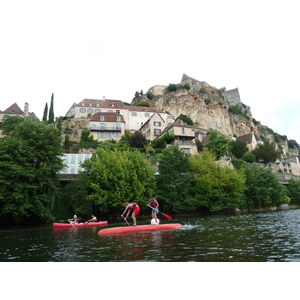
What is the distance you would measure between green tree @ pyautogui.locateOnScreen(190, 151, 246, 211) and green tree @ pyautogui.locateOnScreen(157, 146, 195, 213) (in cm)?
186

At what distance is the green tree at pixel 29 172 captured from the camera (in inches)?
966

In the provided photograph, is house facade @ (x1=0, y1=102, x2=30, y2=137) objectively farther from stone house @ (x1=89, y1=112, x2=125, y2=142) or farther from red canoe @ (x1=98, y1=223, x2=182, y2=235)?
red canoe @ (x1=98, y1=223, x2=182, y2=235)

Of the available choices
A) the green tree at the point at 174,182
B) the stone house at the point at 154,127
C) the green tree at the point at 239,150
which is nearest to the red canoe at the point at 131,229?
the green tree at the point at 174,182

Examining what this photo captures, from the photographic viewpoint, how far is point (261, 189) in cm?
4303

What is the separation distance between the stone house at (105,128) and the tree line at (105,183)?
18546mm

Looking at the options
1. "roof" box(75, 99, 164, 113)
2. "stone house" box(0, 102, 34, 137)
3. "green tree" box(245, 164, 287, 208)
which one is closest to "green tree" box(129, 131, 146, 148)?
"roof" box(75, 99, 164, 113)

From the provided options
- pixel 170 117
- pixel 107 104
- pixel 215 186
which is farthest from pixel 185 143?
pixel 107 104

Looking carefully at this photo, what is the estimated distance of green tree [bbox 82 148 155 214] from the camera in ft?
98.3

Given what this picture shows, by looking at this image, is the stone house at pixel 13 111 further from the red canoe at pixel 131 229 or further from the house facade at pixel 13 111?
the red canoe at pixel 131 229

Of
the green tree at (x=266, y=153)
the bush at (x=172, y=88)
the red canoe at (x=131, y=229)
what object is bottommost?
the red canoe at (x=131, y=229)

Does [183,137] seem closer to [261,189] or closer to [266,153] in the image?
[261,189]

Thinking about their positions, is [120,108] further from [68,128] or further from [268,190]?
[268,190]

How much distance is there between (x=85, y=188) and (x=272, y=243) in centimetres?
2373

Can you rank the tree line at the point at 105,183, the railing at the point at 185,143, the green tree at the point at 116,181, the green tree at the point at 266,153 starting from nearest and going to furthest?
the tree line at the point at 105,183 → the green tree at the point at 116,181 → the railing at the point at 185,143 → the green tree at the point at 266,153
